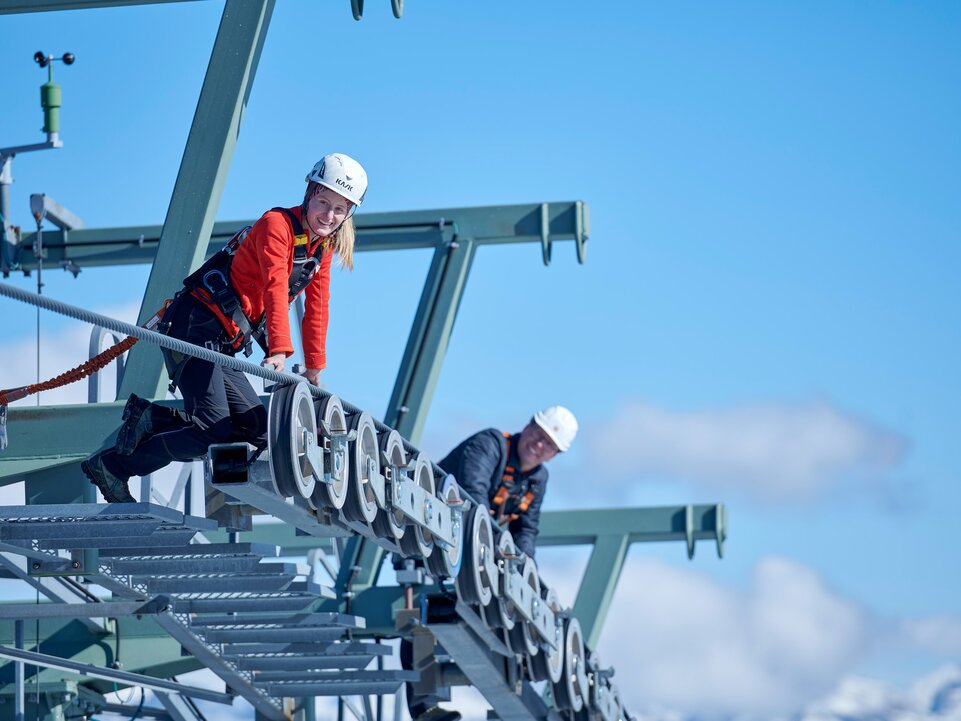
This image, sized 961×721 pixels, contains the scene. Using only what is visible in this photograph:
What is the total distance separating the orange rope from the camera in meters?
7.66

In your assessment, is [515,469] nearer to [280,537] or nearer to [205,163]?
[205,163]

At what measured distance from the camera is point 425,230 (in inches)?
549

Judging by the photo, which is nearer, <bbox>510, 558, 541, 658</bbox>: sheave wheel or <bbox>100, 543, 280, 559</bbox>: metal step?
<bbox>100, 543, 280, 559</bbox>: metal step

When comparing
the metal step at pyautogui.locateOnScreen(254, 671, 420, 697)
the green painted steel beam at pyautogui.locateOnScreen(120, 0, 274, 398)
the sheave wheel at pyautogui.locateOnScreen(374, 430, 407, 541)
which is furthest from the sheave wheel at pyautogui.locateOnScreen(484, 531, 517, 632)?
the green painted steel beam at pyautogui.locateOnScreen(120, 0, 274, 398)

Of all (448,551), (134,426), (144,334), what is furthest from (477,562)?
(144,334)

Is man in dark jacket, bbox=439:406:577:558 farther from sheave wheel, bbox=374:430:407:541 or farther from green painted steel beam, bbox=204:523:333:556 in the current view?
green painted steel beam, bbox=204:523:333:556

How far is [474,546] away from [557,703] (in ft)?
9.61

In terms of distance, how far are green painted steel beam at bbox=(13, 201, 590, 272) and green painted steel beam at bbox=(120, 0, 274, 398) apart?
440 cm

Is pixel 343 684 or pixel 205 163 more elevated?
pixel 205 163

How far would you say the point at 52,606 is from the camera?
9.34m

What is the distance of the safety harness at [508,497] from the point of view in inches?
461

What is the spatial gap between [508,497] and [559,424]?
648mm

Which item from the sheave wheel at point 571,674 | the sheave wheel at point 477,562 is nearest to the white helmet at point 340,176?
the sheave wheel at point 477,562

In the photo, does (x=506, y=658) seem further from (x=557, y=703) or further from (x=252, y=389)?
(x=252, y=389)
